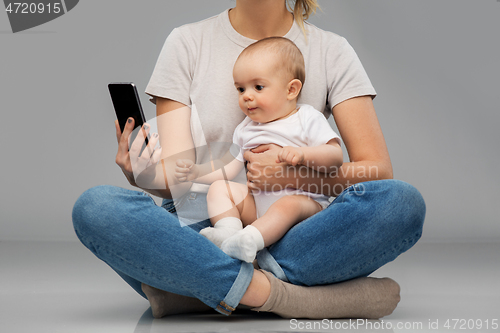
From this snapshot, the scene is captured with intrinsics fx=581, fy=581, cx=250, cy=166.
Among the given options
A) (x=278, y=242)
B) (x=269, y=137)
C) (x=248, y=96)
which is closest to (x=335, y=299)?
(x=278, y=242)

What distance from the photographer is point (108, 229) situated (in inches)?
60.4

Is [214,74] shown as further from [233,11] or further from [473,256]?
[473,256]

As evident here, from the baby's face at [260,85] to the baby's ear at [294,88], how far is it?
2 centimetres

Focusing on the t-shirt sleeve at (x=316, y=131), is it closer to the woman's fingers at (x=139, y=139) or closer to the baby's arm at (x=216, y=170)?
the baby's arm at (x=216, y=170)

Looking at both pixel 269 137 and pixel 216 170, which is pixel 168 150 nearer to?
pixel 216 170

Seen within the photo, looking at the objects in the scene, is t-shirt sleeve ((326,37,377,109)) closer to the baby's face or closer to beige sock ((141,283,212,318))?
the baby's face

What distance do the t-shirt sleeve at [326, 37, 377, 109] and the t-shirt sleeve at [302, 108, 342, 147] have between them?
A: 174mm

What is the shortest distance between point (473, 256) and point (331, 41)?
137cm

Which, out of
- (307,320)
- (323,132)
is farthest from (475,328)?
(323,132)

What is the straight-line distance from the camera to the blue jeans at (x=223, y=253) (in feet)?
5.03

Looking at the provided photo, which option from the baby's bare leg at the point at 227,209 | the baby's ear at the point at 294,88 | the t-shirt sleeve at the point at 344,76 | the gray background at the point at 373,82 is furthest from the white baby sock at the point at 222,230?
the gray background at the point at 373,82

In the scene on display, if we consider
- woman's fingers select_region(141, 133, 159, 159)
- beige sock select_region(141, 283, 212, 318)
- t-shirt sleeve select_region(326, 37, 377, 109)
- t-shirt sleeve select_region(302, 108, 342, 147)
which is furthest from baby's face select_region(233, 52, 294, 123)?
beige sock select_region(141, 283, 212, 318)

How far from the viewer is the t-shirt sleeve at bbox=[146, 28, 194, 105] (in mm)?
2014

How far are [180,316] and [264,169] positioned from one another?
20.3 inches
